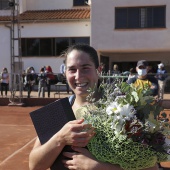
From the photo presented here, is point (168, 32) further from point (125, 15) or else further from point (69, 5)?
point (69, 5)

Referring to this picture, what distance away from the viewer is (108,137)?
1.78 m

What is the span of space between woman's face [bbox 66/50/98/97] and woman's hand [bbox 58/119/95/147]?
314 millimetres

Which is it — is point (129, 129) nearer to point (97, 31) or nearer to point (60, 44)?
point (97, 31)

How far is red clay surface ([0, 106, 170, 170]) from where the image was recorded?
223 inches

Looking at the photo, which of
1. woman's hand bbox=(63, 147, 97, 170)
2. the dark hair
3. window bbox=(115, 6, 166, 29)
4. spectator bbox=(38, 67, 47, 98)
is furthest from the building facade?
woman's hand bbox=(63, 147, 97, 170)

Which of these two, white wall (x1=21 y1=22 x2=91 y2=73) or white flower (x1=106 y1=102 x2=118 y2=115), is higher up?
white wall (x1=21 y1=22 x2=91 y2=73)

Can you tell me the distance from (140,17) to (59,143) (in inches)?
768

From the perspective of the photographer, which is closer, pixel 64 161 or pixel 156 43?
pixel 64 161

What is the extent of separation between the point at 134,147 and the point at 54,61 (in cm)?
2084

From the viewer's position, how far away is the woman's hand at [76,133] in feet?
5.94

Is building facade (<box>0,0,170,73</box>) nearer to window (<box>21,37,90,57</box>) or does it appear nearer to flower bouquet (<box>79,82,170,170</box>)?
window (<box>21,37,90,57</box>)

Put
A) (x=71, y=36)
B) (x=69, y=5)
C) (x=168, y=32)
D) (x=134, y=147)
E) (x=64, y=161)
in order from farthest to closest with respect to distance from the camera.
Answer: (x=69, y=5), (x=71, y=36), (x=168, y=32), (x=64, y=161), (x=134, y=147)

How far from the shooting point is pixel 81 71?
2.12 meters

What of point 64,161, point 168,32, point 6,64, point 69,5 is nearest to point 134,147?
point 64,161
